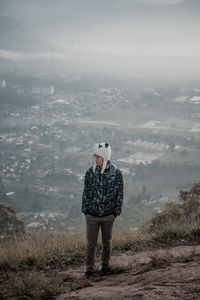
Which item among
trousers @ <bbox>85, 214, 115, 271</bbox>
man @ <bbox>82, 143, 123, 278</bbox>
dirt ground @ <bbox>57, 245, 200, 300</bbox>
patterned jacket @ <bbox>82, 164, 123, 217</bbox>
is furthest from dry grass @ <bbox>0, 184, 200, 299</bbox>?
patterned jacket @ <bbox>82, 164, 123, 217</bbox>

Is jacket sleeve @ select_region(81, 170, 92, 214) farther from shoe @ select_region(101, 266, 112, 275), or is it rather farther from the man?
shoe @ select_region(101, 266, 112, 275)

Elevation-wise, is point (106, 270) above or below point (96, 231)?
below

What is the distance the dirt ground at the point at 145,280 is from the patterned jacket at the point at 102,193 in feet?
2.25

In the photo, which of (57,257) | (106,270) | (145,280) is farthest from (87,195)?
(57,257)

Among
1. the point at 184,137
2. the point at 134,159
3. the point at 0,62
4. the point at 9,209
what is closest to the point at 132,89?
the point at 184,137

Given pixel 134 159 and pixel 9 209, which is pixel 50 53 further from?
pixel 9 209

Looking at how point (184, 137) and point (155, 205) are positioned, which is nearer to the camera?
point (155, 205)

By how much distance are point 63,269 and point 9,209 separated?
933 centimetres

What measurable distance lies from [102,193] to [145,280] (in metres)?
0.96

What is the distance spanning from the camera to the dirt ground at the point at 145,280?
2.80 metres

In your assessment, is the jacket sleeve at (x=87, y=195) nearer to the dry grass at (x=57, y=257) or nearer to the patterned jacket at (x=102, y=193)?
the patterned jacket at (x=102, y=193)

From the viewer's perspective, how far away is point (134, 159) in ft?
129

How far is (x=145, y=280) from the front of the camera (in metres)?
3.27

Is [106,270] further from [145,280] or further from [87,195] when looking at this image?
[87,195]
